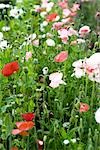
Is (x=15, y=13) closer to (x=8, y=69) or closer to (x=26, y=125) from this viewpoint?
(x=8, y=69)

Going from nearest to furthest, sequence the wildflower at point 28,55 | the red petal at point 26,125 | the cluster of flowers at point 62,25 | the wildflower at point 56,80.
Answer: the red petal at point 26,125 < the wildflower at point 56,80 < the wildflower at point 28,55 < the cluster of flowers at point 62,25

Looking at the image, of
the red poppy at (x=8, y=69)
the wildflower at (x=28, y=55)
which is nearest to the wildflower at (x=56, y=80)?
the red poppy at (x=8, y=69)

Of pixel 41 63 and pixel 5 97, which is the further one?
pixel 41 63

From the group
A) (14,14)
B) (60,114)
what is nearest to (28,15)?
(14,14)

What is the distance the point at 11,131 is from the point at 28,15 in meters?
2.03

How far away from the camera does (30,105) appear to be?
205cm

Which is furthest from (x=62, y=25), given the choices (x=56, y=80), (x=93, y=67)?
(x=93, y=67)

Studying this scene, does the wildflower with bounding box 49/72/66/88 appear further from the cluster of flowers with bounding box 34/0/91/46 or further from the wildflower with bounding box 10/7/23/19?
the wildflower with bounding box 10/7/23/19

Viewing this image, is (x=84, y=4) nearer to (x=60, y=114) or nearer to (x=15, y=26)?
(x=15, y=26)

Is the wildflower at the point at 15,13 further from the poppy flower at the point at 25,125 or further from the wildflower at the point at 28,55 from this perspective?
the poppy flower at the point at 25,125

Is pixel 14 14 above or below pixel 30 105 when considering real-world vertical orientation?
above

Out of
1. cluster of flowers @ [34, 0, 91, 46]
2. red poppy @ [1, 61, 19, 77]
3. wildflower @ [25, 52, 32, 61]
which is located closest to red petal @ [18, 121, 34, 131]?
red poppy @ [1, 61, 19, 77]

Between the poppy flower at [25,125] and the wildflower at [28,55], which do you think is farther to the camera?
the wildflower at [28,55]

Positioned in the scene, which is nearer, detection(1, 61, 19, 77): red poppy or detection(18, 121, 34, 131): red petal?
detection(18, 121, 34, 131): red petal
